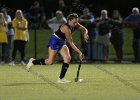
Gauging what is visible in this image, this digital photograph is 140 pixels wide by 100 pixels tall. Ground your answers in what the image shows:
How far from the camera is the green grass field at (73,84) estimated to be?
1399 centimetres

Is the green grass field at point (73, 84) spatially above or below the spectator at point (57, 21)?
below

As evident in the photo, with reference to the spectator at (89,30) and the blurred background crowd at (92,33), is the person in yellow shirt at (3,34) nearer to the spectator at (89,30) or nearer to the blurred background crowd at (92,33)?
the blurred background crowd at (92,33)

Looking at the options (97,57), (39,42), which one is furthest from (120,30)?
(39,42)

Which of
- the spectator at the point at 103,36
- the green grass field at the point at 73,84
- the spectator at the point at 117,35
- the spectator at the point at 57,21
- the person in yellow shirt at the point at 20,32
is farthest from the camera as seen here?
the spectator at the point at 117,35

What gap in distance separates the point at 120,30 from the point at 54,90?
9.70m

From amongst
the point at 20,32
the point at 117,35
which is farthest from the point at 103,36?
the point at 20,32

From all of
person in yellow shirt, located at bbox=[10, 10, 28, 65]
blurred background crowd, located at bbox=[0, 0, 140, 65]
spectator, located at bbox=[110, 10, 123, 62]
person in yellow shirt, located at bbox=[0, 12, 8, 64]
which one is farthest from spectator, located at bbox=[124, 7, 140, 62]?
person in yellow shirt, located at bbox=[0, 12, 8, 64]

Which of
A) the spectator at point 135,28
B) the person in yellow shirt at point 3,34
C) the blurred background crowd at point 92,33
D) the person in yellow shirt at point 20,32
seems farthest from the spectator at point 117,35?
the person in yellow shirt at point 3,34

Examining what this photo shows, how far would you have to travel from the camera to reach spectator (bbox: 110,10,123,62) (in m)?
24.3

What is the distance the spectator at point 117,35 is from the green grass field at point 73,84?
1.62 meters

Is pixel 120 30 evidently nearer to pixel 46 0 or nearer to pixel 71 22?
pixel 71 22

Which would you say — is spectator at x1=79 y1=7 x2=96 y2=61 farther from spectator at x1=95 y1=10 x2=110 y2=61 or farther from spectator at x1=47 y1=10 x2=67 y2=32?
spectator at x1=47 y1=10 x2=67 y2=32

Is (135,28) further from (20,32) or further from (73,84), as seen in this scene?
(73,84)

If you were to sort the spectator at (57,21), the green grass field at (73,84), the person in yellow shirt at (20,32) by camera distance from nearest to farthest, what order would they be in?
1. the green grass field at (73,84)
2. the person in yellow shirt at (20,32)
3. the spectator at (57,21)
